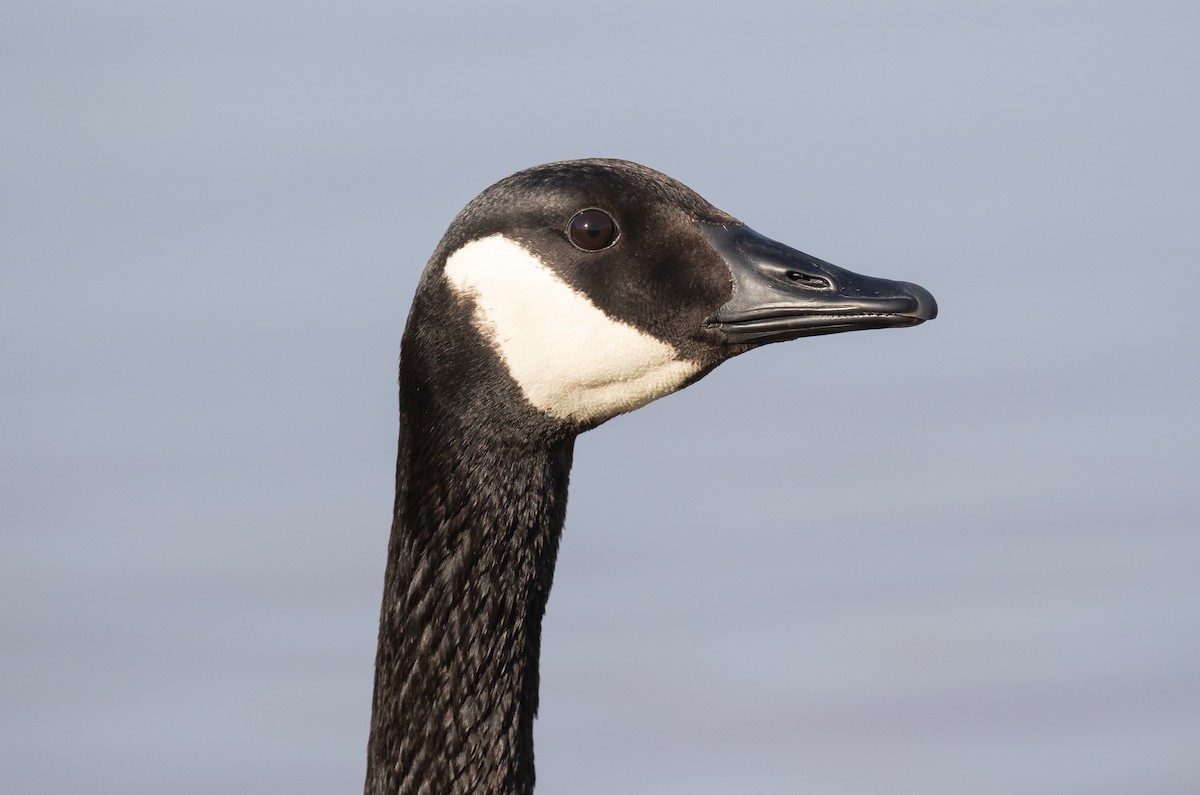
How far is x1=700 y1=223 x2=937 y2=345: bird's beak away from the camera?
4.05m

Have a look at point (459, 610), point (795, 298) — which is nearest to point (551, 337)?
point (795, 298)

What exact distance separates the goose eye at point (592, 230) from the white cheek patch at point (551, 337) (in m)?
0.12

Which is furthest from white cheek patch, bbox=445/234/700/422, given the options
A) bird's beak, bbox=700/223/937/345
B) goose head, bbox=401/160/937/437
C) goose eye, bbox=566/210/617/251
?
bird's beak, bbox=700/223/937/345

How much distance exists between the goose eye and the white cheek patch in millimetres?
120

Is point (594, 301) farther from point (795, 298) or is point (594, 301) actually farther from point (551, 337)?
point (795, 298)

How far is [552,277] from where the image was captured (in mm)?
4105

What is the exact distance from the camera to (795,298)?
412cm

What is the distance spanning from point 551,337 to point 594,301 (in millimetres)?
169

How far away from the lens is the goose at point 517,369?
13.3ft

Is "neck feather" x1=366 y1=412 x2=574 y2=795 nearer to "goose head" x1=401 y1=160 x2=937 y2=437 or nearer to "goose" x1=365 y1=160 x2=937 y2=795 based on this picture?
"goose" x1=365 y1=160 x2=937 y2=795

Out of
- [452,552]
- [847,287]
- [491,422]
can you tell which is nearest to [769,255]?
[847,287]

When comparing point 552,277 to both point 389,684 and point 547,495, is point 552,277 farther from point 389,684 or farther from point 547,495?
point 389,684

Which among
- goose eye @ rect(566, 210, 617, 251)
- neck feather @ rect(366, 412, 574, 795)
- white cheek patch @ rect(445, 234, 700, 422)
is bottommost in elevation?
neck feather @ rect(366, 412, 574, 795)

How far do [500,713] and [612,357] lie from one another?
102 centimetres
